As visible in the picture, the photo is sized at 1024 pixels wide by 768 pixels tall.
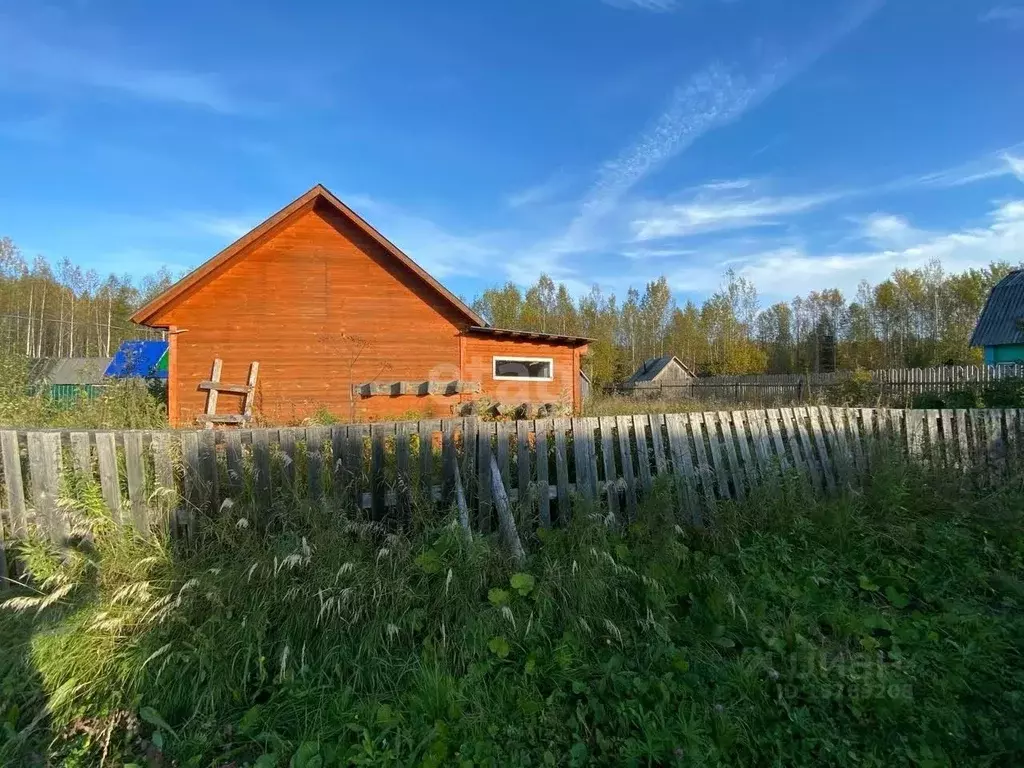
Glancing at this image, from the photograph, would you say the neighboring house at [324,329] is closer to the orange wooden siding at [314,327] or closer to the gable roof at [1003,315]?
the orange wooden siding at [314,327]

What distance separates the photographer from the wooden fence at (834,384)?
54.8ft

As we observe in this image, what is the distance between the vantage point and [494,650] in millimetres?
A: 2695

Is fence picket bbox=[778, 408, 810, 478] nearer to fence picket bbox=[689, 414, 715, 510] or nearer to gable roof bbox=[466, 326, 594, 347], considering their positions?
fence picket bbox=[689, 414, 715, 510]

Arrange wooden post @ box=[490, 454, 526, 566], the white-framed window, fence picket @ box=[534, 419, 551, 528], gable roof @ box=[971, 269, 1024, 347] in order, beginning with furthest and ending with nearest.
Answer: gable roof @ box=[971, 269, 1024, 347]
the white-framed window
fence picket @ box=[534, 419, 551, 528]
wooden post @ box=[490, 454, 526, 566]

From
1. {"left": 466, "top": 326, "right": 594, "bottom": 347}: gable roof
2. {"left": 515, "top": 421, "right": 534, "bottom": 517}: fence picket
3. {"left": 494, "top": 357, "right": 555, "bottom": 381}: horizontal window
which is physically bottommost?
{"left": 515, "top": 421, "right": 534, "bottom": 517}: fence picket

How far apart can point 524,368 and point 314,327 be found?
5.45 m

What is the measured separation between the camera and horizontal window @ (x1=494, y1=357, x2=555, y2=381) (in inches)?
554

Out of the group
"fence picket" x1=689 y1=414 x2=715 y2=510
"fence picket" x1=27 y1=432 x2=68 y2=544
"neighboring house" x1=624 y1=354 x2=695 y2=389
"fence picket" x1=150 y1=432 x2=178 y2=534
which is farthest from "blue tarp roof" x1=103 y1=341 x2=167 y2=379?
"neighboring house" x1=624 y1=354 x2=695 y2=389

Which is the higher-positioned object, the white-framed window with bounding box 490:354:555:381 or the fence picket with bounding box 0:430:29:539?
the white-framed window with bounding box 490:354:555:381

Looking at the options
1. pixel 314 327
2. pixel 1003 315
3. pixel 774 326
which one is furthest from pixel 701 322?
pixel 314 327

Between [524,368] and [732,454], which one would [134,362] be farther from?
[732,454]

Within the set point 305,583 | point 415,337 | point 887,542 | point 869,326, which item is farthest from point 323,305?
point 869,326

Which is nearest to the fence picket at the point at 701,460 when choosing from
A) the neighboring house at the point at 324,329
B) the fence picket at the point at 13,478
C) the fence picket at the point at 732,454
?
the fence picket at the point at 732,454

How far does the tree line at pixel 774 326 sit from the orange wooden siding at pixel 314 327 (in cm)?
3268
